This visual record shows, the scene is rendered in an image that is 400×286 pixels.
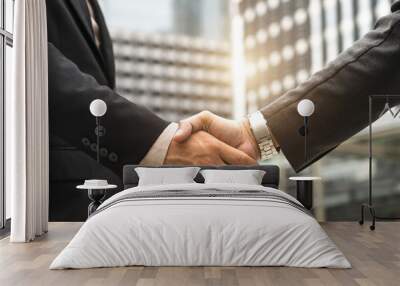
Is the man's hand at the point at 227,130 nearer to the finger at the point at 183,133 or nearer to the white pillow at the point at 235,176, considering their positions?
the finger at the point at 183,133

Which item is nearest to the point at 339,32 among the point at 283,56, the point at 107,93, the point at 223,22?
the point at 283,56

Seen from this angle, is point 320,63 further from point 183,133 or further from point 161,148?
point 161,148

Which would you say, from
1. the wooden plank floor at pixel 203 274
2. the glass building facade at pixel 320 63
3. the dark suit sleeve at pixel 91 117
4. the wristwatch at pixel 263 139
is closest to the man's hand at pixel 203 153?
the wristwatch at pixel 263 139

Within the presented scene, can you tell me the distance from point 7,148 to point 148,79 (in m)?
1.67

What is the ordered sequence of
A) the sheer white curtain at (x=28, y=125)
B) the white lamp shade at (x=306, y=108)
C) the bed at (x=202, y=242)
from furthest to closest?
the white lamp shade at (x=306, y=108) → the sheer white curtain at (x=28, y=125) → the bed at (x=202, y=242)

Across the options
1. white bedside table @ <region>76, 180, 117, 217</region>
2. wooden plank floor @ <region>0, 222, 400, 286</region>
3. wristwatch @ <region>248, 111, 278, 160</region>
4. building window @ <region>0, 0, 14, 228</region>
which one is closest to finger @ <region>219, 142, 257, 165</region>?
wristwatch @ <region>248, 111, 278, 160</region>

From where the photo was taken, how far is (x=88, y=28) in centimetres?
647

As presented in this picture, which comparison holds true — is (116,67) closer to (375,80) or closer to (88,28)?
(88,28)

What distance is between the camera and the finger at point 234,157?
647cm

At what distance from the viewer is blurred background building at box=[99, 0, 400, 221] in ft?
21.5

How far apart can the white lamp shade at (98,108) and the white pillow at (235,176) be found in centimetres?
127

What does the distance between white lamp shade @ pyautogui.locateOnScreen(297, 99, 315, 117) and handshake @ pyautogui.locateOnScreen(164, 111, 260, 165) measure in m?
0.62

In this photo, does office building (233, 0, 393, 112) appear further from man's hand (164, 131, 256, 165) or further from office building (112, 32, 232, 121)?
man's hand (164, 131, 256, 165)

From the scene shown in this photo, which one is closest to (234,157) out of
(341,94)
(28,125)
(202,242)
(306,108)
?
(306,108)
